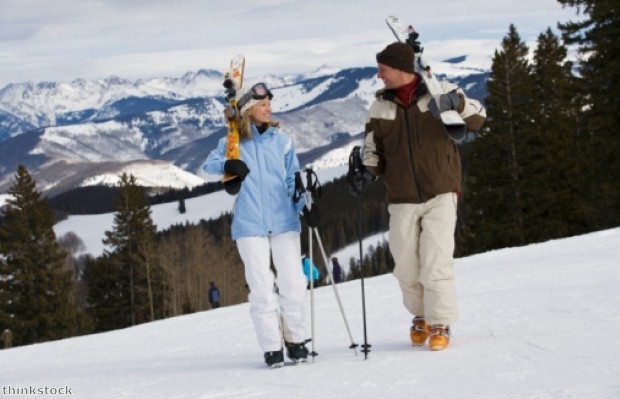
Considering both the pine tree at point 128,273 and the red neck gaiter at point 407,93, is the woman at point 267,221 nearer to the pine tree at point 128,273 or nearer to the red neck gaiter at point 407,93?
the red neck gaiter at point 407,93

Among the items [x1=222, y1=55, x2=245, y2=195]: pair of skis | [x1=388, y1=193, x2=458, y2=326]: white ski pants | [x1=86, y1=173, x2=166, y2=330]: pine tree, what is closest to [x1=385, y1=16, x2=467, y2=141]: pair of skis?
[x1=388, y1=193, x2=458, y2=326]: white ski pants

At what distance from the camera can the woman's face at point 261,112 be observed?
20.2 feet

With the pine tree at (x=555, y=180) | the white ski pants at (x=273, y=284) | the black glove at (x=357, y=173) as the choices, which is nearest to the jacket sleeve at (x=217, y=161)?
the white ski pants at (x=273, y=284)

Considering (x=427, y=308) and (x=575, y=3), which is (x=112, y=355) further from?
(x=575, y=3)

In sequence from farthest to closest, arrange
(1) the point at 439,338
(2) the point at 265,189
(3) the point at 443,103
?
(2) the point at 265,189
(1) the point at 439,338
(3) the point at 443,103

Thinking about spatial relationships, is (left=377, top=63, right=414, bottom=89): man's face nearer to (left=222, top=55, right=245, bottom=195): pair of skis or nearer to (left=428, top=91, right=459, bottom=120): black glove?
(left=428, top=91, right=459, bottom=120): black glove

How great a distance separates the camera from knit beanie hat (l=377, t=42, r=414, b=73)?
5.90 meters

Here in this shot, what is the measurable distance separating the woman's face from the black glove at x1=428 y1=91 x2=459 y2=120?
1.27 meters

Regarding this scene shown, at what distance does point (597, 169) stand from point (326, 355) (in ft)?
71.9

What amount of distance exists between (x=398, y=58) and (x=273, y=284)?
1.90 m

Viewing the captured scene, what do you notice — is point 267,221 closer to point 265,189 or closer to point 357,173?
point 265,189

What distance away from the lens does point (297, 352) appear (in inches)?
245

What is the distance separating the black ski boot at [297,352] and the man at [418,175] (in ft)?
3.14

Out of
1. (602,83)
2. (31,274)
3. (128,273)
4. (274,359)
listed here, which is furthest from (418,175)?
(128,273)
